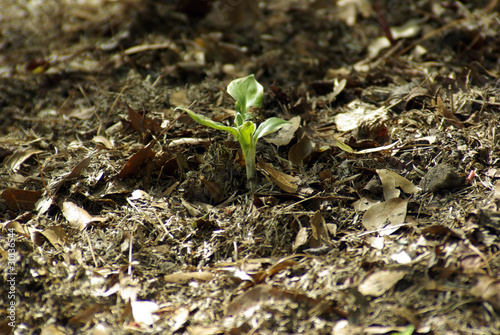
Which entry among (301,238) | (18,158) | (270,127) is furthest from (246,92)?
(18,158)

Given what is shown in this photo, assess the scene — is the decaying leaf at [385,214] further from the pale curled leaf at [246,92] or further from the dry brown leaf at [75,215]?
the dry brown leaf at [75,215]

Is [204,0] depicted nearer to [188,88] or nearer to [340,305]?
[188,88]

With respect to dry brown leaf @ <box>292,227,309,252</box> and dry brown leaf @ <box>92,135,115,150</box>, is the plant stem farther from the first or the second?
dry brown leaf @ <box>92,135,115,150</box>

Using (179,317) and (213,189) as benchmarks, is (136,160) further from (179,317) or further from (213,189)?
(179,317)

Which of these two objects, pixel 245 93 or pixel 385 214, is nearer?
pixel 385 214

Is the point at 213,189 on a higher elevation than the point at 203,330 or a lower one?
higher

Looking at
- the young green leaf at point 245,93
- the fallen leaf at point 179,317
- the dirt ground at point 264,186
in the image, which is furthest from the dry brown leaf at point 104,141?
the fallen leaf at point 179,317

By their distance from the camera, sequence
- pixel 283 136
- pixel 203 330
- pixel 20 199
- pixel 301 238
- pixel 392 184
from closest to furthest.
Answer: pixel 203 330 → pixel 301 238 → pixel 392 184 → pixel 20 199 → pixel 283 136

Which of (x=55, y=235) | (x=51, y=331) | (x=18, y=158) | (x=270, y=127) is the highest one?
(x=270, y=127)
